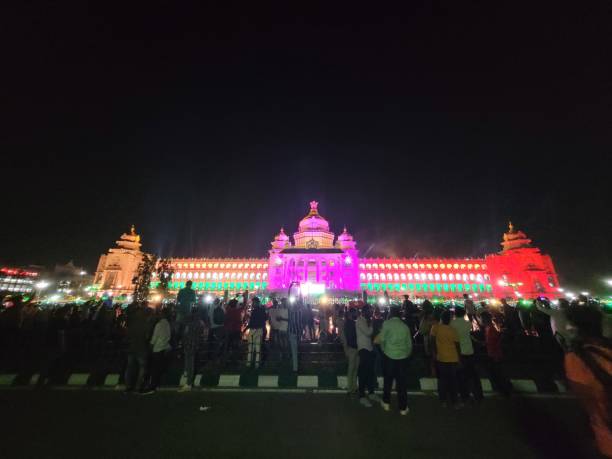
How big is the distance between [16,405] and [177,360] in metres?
4.21

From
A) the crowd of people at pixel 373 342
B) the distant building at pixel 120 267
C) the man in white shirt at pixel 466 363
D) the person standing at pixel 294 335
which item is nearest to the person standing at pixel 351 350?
the crowd of people at pixel 373 342

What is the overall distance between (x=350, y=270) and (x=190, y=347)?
219 feet

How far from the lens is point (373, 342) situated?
7.53 m

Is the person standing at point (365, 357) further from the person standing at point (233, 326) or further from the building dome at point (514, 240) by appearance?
the building dome at point (514, 240)

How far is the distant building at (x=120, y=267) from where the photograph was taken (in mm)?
72188

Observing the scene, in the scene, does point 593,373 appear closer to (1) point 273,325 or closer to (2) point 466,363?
(2) point 466,363

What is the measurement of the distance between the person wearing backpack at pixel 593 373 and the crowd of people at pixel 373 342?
0.01m

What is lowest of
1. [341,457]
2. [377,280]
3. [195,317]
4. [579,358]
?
[341,457]

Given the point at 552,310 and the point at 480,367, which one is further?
the point at 480,367

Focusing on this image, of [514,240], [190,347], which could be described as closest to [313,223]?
[514,240]

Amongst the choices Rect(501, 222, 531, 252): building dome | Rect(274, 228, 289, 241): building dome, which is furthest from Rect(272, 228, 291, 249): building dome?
Rect(501, 222, 531, 252): building dome

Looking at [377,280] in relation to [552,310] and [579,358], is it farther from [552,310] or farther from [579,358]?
[579,358]

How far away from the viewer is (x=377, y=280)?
80.6 m

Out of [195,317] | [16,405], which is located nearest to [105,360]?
[16,405]
